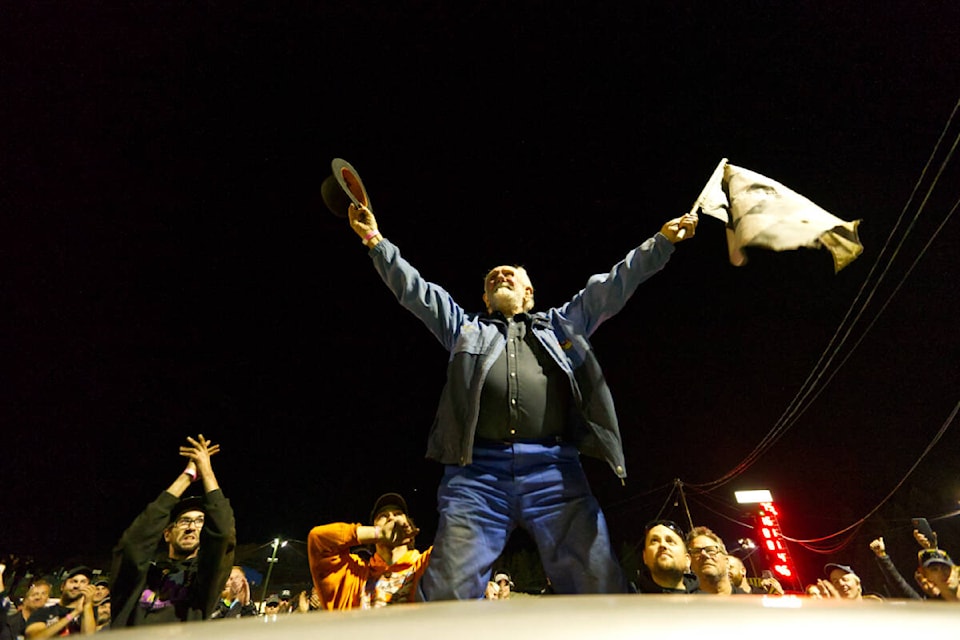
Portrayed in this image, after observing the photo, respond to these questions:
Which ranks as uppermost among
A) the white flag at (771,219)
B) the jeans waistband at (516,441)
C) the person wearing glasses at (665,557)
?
the white flag at (771,219)

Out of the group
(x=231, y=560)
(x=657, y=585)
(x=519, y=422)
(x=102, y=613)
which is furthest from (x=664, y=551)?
(x=102, y=613)

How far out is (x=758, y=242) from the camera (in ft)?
8.73

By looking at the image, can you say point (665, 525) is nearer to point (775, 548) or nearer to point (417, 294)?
point (417, 294)

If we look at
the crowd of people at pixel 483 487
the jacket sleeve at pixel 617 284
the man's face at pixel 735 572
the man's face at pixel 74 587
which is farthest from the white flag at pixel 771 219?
the man's face at pixel 74 587

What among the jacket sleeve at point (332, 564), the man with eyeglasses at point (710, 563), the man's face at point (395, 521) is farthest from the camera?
the man with eyeglasses at point (710, 563)

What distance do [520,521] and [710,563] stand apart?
2.21 metres

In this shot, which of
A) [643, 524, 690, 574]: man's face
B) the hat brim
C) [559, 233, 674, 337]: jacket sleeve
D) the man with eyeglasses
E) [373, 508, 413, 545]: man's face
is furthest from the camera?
the man with eyeglasses

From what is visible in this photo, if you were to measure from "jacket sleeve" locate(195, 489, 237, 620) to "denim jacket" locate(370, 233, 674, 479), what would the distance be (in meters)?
1.33

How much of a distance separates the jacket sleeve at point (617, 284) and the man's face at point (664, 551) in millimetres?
1570

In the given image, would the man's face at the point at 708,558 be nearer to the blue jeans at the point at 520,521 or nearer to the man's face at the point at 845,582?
the blue jeans at the point at 520,521

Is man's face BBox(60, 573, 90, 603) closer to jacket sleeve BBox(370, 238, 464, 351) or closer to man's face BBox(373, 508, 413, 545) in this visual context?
man's face BBox(373, 508, 413, 545)

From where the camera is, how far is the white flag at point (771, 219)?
2496mm

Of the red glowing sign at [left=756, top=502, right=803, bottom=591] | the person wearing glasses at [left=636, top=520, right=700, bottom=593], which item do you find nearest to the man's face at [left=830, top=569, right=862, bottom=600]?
the person wearing glasses at [left=636, top=520, right=700, bottom=593]

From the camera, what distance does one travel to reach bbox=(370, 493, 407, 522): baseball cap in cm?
367
